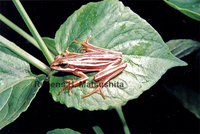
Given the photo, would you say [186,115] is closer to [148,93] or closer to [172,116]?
[172,116]

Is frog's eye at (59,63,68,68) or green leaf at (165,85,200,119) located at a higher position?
frog's eye at (59,63,68,68)

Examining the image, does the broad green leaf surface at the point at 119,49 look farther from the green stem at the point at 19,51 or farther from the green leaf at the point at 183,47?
the green leaf at the point at 183,47

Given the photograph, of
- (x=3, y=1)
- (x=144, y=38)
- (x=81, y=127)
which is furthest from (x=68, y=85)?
(x=3, y=1)

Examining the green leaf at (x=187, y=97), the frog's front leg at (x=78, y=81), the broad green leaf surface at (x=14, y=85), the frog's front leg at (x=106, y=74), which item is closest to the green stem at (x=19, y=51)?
the broad green leaf surface at (x=14, y=85)

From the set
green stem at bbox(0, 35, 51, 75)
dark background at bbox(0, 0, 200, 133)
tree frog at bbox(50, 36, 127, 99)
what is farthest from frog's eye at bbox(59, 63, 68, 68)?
dark background at bbox(0, 0, 200, 133)

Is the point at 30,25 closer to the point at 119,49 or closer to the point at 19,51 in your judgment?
the point at 19,51

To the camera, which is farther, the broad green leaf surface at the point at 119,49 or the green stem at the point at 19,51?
the green stem at the point at 19,51

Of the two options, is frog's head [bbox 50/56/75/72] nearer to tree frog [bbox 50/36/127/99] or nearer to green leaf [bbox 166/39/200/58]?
tree frog [bbox 50/36/127/99]
